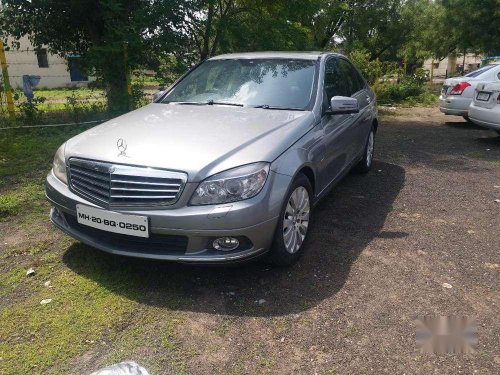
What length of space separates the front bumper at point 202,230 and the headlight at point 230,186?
0.04m

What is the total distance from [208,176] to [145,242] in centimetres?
66

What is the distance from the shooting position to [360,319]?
2820 millimetres

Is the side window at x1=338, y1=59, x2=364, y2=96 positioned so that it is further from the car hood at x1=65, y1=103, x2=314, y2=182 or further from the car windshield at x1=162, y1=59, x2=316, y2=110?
the car hood at x1=65, y1=103, x2=314, y2=182

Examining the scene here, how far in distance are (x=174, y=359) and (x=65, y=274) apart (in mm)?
1319

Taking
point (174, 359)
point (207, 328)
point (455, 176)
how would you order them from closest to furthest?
point (174, 359) → point (207, 328) → point (455, 176)

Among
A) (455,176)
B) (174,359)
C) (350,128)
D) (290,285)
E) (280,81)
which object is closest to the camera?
(174,359)

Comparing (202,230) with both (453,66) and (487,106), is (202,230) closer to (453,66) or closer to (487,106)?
(487,106)

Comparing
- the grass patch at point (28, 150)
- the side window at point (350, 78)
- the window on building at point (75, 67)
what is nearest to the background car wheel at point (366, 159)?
the side window at point (350, 78)

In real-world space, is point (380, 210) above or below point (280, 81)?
below

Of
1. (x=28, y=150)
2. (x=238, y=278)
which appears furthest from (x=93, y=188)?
(x=28, y=150)

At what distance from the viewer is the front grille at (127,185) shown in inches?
111

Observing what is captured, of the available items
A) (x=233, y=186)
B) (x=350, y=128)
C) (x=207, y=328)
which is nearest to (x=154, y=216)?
(x=233, y=186)

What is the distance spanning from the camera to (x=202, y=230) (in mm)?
2811

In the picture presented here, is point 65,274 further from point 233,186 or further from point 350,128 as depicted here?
point 350,128
